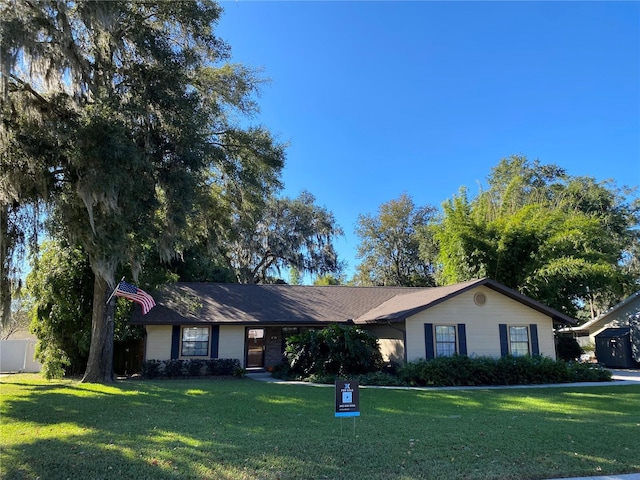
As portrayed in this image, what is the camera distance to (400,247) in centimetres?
3697

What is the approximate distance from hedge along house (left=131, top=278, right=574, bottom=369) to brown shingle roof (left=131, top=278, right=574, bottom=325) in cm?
4

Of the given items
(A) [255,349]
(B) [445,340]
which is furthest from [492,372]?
(A) [255,349]

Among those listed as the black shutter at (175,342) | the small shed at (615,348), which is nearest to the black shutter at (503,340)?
the small shed at (615,348)

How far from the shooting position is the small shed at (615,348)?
2162cm

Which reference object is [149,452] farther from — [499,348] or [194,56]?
[499,348]

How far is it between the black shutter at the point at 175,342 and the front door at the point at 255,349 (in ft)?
11.2

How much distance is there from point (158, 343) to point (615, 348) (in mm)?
21353

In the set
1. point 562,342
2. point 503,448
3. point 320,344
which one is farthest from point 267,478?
point 562,342

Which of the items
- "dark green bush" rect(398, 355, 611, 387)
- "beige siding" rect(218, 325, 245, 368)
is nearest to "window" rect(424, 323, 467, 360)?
"dark green bush" rect(398, 355, 611, 387)

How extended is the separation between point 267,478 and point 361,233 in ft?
109

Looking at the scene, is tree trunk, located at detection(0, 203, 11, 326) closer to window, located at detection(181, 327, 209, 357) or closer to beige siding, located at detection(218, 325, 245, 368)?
window, located at detection(181, 327, 209, 357)

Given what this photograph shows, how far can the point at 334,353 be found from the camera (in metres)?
15.6

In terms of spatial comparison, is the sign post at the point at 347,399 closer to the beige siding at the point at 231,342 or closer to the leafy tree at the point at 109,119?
the leafy tree at the point at 109,119

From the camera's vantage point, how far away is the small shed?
21.6m
